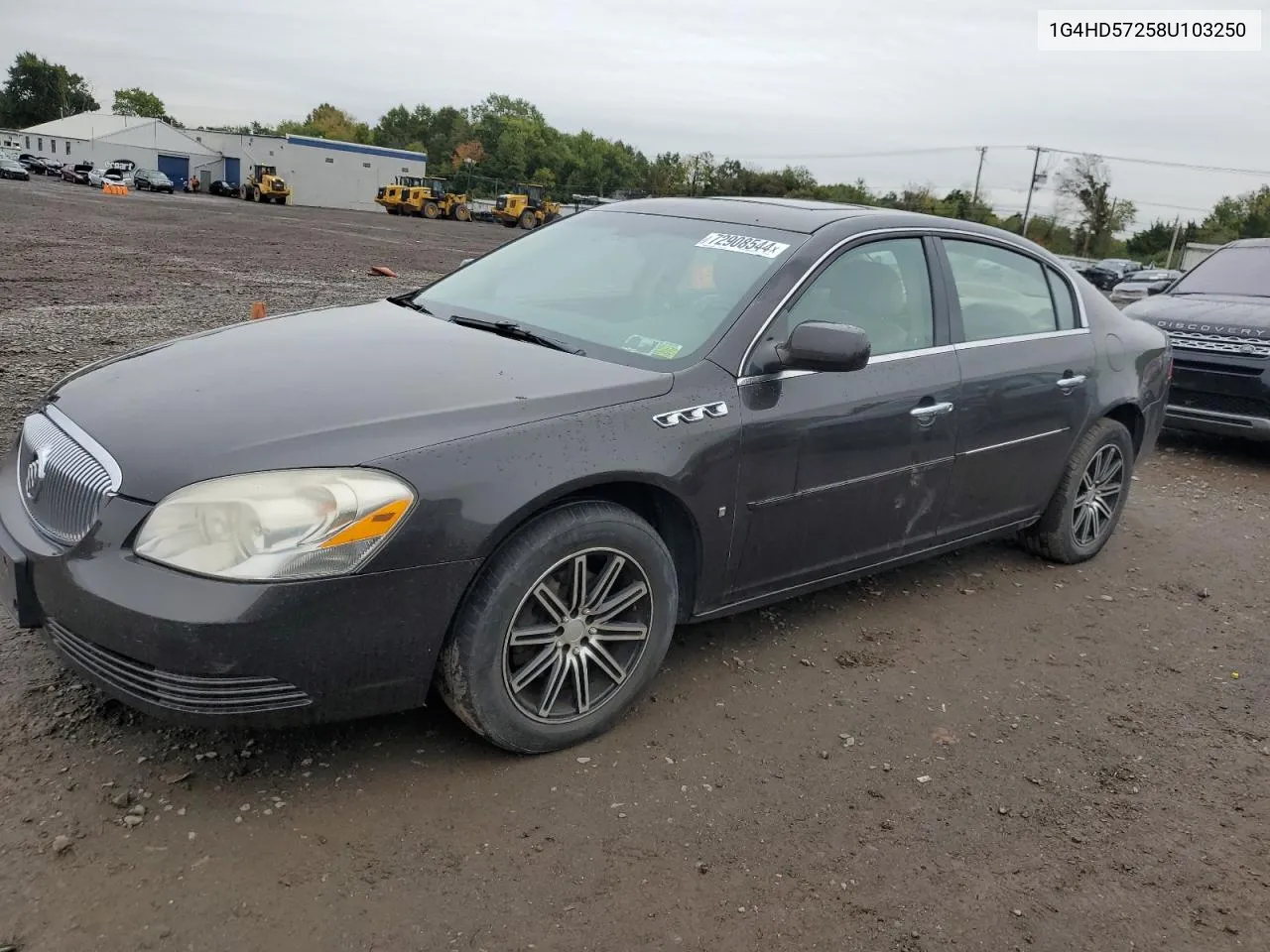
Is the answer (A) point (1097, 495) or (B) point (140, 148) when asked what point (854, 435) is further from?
(B) point (140, 148)

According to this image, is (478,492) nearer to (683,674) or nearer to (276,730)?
(276,730)

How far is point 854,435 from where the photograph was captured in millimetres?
3539

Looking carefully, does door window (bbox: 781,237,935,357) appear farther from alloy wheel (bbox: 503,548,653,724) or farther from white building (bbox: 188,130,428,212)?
white building (bbox: 188,130,428,212)

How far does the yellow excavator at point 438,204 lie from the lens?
54250mm

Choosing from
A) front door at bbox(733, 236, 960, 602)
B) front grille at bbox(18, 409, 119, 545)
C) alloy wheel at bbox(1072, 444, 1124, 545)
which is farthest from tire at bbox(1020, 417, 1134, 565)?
front grille at bbox(18, 409, 119, 545)

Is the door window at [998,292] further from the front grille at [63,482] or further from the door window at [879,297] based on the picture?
the front grille at [63,482]

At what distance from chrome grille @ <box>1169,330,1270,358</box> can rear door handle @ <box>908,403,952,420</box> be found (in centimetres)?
458

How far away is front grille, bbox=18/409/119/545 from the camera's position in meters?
2.51

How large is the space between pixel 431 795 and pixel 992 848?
1515 mm

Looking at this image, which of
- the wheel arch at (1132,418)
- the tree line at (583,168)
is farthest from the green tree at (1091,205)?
the wheel arch at (1132,418)

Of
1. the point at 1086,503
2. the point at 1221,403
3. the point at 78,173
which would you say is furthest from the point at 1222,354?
the point at 78,173

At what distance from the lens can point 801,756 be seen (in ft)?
10.1

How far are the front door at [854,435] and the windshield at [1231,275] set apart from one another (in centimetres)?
561

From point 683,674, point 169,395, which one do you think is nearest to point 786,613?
point 683,674
